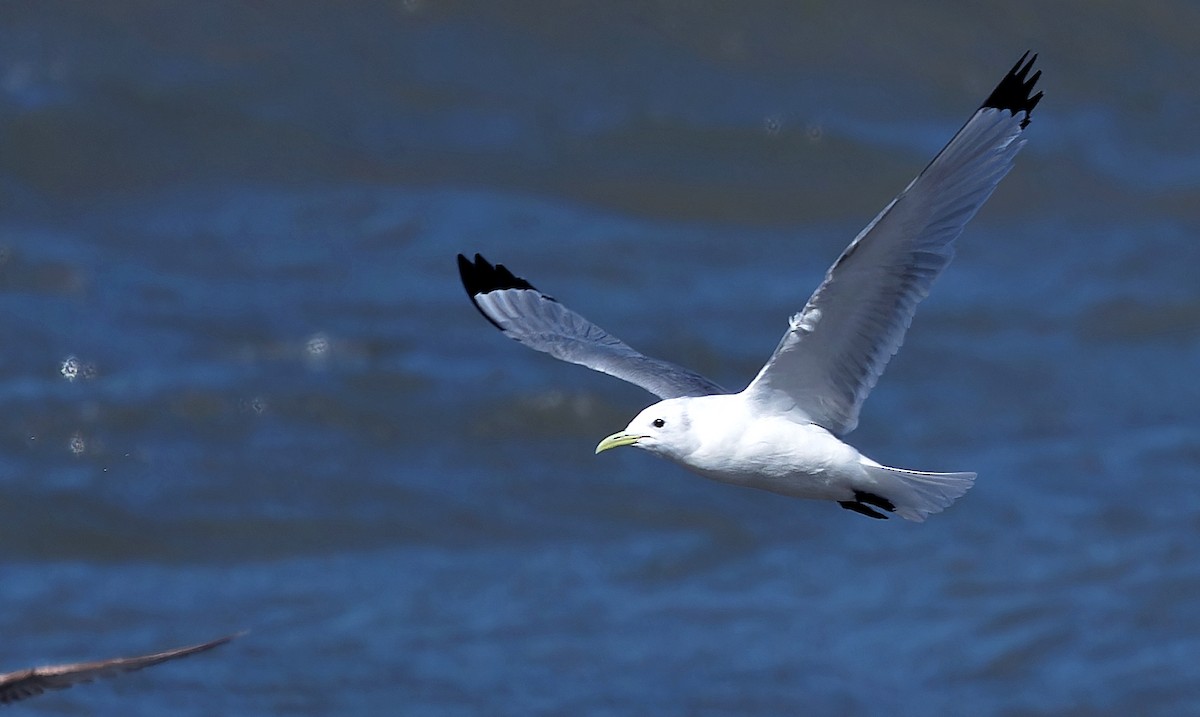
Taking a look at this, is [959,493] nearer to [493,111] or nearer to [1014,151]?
[1014,151]

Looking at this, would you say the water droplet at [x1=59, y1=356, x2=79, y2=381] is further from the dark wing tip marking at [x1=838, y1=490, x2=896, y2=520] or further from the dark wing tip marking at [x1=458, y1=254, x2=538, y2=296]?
the dark wing tip marking at [x1=838, y1=490, x2=896, y2=520]

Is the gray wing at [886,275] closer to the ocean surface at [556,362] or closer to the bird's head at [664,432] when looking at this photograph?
the bird's head at [664,432]

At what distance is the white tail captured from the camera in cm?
742

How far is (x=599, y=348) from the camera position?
874 cm

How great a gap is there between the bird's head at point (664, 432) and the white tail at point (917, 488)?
27.4 inches

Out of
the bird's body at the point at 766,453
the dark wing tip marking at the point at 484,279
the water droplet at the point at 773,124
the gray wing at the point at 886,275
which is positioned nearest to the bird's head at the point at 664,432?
the bird's body at the point at 766,453

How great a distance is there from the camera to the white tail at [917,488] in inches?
292

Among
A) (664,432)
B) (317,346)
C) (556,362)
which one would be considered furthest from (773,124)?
(664,432)

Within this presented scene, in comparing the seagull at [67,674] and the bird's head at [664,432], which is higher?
the bird's head at [664,432]

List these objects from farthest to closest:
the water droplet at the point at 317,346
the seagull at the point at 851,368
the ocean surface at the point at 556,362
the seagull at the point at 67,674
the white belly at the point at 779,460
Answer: the water droplet at the point at 317,346, the ocean surface at the point at 556,362, the white belly at the point at 779,460, the seagull at the point at 851,368, the seagull at the point at 67,674

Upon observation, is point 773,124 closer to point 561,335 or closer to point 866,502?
point 561,335

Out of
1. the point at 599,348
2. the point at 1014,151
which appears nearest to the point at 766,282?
the point at 599,348

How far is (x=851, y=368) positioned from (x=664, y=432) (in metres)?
0.76

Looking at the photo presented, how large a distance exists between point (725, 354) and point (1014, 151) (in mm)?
12829
